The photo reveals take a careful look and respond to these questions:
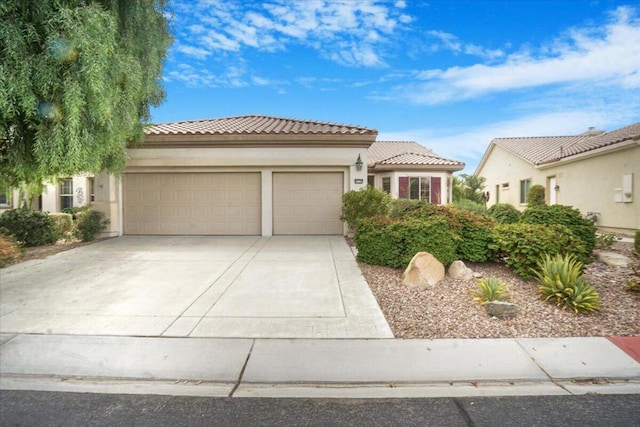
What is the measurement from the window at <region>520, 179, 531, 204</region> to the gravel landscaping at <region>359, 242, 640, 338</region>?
1508 centimetres

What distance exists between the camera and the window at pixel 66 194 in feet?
59.0

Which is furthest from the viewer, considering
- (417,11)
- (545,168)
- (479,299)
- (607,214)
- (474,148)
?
(474,148)

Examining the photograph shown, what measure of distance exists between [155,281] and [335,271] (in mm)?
3589

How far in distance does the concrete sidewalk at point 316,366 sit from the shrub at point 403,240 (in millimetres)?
2693

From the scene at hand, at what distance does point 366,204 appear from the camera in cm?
1029

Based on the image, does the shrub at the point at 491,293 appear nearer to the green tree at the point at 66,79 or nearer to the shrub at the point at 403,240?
the shrub at the point at 403,240

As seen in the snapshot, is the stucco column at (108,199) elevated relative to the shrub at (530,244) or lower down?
elevated

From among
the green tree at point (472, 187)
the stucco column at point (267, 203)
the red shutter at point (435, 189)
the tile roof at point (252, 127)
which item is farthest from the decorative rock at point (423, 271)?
the green tree at point (472, 187)

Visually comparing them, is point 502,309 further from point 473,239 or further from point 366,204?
point 366,204

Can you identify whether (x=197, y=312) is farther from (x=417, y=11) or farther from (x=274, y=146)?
(x=417, y=11)

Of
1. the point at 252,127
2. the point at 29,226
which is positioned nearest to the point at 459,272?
the point at 252,127

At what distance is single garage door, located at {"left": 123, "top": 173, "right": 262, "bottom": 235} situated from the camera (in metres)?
12.2

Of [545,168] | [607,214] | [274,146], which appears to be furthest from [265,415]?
[545,168]

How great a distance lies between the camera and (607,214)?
1360cm
